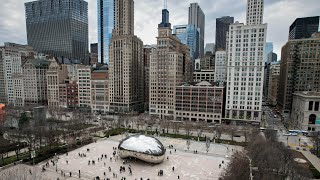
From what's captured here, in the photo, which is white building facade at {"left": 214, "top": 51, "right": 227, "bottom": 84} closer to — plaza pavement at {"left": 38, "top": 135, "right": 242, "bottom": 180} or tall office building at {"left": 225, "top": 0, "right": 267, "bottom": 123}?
tall office building at {"left": 225, "top": 0, "right": 267, "bottom": 123}

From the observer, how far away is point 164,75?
356 ft

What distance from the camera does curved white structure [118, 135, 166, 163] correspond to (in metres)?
49.5

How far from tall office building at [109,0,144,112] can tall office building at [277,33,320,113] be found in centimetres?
9594

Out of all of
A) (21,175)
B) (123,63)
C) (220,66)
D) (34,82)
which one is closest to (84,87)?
(123,63)

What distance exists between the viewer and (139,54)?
433 ft

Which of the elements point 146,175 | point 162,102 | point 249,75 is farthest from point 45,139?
point 249,75

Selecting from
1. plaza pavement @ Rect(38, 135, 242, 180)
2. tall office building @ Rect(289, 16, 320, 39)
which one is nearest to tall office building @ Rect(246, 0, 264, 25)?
plaza pavement @ Rect(38, 135, 242, 180)

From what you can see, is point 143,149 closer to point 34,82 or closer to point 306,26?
point 34,82

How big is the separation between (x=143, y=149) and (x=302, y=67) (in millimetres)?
112209

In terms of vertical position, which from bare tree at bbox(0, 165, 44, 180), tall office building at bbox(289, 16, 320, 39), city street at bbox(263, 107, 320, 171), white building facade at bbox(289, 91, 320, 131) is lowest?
city street at bbox(263, 107, 320, 171)

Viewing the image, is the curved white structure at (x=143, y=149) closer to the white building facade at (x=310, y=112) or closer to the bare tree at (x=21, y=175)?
the bare tree at (x=21, y=175)

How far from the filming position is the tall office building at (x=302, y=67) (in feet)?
358

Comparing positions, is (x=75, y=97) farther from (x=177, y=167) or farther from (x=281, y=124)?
(x=281, y=124)

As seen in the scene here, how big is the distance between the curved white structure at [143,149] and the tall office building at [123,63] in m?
64.7
